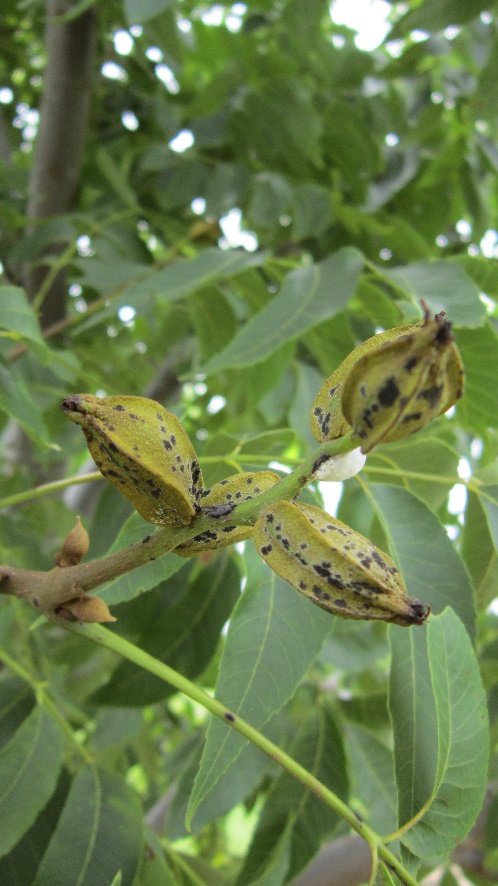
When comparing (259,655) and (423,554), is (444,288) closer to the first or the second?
(423,554)

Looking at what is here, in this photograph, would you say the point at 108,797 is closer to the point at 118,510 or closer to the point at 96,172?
the point at 118,510

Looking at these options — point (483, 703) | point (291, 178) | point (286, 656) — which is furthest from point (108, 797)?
point (291, 178)

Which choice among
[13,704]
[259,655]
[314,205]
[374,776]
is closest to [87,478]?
[259,655]

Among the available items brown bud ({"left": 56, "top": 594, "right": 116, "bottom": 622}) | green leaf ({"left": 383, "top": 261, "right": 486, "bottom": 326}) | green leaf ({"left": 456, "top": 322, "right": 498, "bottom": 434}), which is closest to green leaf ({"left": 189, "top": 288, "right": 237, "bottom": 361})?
green leaf ({"left": 383, "top": 261, "right": 486, "bottom": 326})

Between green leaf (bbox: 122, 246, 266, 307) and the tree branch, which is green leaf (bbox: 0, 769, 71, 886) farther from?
green leaf (bbox: 122, 246, 266, 307)

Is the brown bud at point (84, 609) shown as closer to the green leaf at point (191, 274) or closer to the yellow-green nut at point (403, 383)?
the yellow-green nut at point (403, 383)

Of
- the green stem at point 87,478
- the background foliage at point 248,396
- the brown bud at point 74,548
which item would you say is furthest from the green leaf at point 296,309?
the brown bud at point 74,548
